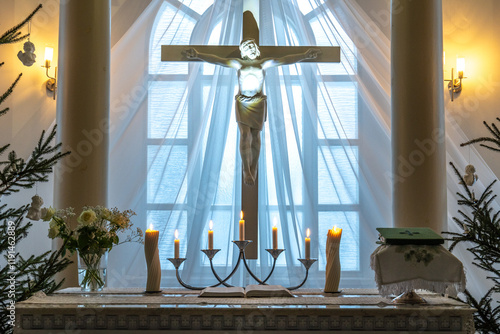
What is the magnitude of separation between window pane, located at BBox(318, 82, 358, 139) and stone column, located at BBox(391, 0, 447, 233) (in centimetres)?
112

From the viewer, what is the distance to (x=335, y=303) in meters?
3.15

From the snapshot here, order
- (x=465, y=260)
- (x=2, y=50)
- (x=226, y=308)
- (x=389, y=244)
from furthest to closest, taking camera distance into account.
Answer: (x=2, y=50) → (x=465, y=260) → (x=389, y=244) → (x=226, y=308)

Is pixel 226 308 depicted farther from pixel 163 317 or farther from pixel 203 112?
pixel 203 112

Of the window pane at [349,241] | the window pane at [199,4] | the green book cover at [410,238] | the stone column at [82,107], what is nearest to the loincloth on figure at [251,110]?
the stone column at [82,107]

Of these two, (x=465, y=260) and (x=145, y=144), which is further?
(x=145, y=144)

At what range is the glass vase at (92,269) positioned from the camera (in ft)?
11.7

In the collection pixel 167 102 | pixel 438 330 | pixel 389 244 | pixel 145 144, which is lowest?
pixel 438 330

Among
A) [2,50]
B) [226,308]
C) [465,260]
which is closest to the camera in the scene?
[226,308]

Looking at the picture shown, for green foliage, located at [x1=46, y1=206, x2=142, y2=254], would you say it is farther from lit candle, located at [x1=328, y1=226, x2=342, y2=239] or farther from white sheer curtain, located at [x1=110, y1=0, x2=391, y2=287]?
white sheer curtain, located at [x1=110, y1=0, x2=391, y2=287]

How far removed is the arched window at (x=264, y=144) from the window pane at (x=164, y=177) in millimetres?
10

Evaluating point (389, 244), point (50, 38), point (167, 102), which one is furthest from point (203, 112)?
point (389, 244)

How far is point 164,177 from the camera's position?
6246 millimetres

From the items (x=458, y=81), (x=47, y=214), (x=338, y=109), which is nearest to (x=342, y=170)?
(x=338, y=109)

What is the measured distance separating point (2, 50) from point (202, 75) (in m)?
2.10
